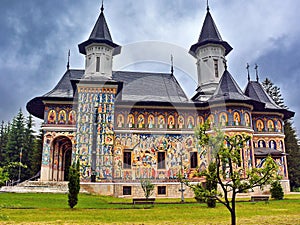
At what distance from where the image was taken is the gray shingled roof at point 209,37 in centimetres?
3247

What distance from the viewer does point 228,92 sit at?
2691 centimetres

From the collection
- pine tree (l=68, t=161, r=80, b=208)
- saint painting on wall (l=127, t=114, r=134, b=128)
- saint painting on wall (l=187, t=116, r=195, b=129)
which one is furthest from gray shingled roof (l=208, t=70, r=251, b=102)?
pine tree (l=68, t=161, r=80, b=208)

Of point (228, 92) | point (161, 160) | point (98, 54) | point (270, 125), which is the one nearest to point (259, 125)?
point (270, 125)

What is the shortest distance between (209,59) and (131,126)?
1168 cm

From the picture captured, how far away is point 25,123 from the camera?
50.3 meters

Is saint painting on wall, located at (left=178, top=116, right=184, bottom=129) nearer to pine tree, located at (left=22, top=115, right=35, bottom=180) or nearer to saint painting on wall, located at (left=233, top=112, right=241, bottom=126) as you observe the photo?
saint painting on wall, located at (left=233, top=112, right=241, bottom=126)

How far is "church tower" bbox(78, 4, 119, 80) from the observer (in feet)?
90.7

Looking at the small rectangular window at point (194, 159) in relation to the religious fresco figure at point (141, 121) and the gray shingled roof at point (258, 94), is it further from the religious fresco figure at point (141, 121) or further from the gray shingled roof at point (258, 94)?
the gray shingled roof at point (258, 94)

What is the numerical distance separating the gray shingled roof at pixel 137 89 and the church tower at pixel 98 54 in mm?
2069

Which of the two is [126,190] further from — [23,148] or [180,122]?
[23,148]

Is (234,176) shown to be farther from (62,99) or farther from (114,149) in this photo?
(62,99)

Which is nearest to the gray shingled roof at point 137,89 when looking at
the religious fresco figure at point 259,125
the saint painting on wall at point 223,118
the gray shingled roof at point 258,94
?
the saint painting on wall at point 223,118

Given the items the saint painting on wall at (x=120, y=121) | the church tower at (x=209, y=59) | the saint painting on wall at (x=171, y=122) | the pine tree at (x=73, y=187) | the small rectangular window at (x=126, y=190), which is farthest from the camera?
the church tower at (x=209, y=59)

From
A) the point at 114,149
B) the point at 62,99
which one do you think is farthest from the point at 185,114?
the point at 62,99
